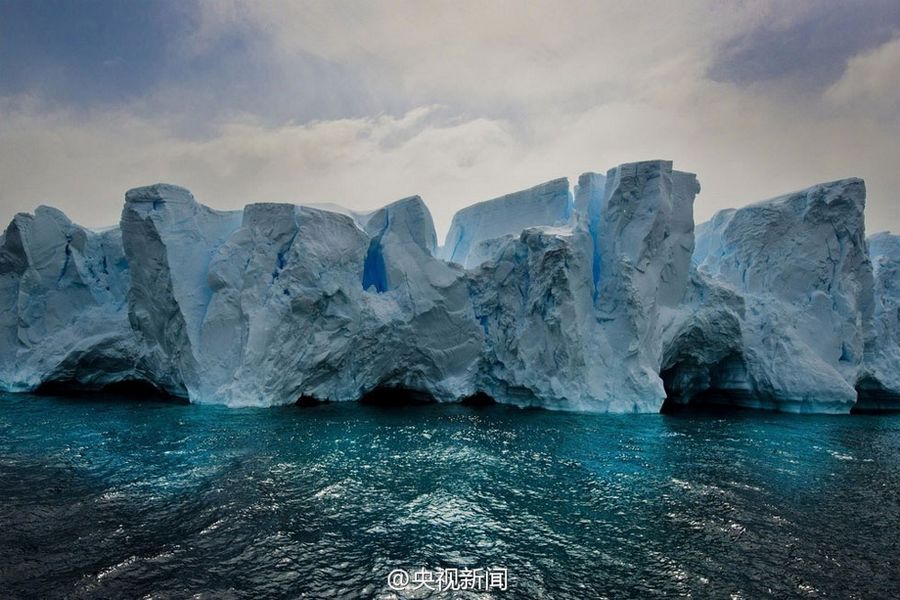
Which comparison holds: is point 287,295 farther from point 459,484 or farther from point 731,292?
point 731,292

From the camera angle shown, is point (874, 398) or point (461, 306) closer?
point (461, 306)

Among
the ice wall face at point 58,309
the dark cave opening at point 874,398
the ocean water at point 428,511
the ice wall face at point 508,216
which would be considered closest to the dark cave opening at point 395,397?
the ocean water at point 428,511

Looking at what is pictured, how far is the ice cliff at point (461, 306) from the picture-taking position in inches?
790

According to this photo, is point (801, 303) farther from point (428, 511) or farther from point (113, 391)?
point (113, 391)

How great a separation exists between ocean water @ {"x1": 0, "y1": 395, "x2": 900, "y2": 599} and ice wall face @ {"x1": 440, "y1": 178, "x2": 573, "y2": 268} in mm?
14166

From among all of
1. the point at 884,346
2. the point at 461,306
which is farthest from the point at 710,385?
the point at 461,306

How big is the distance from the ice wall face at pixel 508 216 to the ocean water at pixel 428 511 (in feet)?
46.5

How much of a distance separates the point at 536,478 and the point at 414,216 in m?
16.7

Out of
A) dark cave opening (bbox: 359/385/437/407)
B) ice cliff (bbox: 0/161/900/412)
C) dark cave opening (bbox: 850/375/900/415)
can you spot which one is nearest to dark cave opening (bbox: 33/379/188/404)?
ice cliff (bbox: 0/161/900/412)

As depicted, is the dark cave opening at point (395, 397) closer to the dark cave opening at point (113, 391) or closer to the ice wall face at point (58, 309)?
the dark cave opening at point (113, 391)

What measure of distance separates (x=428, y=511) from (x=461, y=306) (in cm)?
1533

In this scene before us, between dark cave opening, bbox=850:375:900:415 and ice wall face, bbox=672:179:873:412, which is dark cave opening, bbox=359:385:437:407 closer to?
ice wall face, bbox=672:179:873:412

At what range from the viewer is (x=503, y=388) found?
22.4 metres

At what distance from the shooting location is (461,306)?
23.2 metres
